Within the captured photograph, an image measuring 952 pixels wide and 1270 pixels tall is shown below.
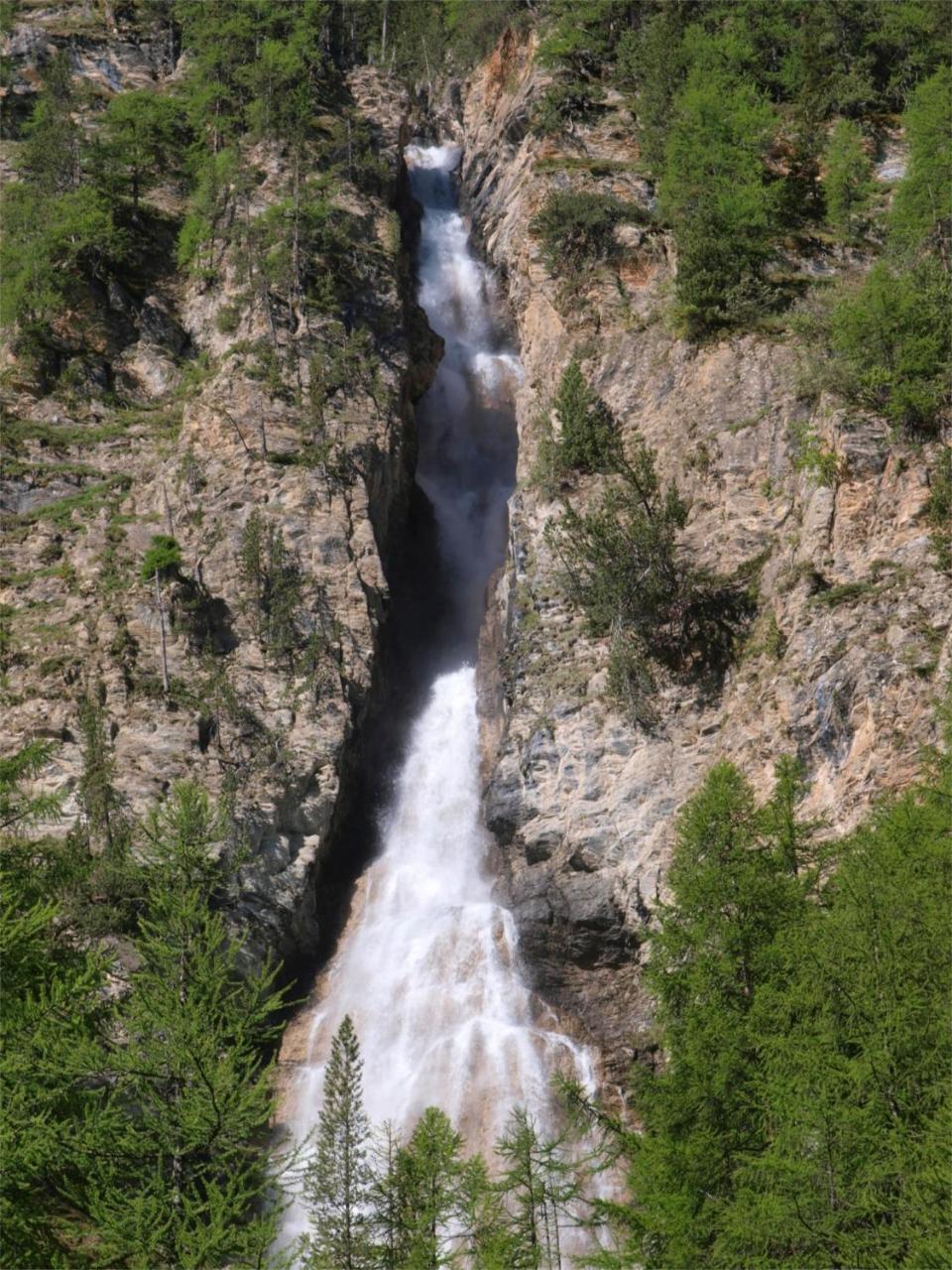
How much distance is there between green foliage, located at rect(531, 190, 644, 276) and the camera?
4681 cm

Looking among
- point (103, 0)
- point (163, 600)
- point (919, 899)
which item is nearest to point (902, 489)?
point (919, 899)

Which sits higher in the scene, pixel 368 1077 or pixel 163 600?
pixel 163 600

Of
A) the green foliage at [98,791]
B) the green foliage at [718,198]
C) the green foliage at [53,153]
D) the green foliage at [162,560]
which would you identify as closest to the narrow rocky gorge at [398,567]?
the green foliage at [98,791]

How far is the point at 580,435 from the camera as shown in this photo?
39.8 meters

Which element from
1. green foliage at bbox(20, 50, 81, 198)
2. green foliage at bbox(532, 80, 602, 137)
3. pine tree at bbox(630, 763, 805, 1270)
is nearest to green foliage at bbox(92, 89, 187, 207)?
green foliage at bbox(20, 50, 81, 198)

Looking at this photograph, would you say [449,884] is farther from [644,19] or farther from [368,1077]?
[644,19]

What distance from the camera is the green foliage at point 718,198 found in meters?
41.0

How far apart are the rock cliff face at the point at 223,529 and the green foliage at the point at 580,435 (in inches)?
289

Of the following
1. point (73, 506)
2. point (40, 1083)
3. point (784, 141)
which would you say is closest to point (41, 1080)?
point (40, 1083)

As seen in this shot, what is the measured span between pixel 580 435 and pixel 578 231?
11.9 metres

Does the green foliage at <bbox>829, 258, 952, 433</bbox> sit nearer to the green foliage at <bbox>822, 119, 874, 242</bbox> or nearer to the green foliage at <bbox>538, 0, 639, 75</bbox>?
the green foliage at <bbox>822, 119, 874, 242</bbox>

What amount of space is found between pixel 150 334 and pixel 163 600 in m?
16.1

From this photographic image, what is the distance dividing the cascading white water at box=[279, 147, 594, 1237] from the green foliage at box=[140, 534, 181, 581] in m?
9.78

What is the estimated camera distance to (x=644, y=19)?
59.2m
